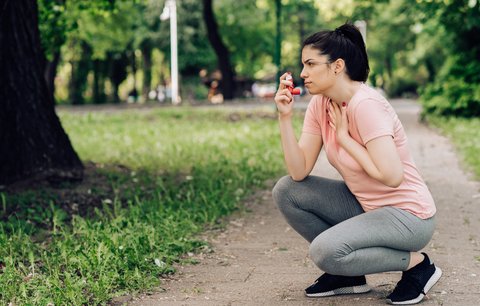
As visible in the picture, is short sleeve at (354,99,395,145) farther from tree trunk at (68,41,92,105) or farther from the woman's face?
tree trunk at (68,41,92,105)

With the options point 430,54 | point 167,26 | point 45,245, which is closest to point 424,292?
point 45,245

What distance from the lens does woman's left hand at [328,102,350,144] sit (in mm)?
3955

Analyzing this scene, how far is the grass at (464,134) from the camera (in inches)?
413

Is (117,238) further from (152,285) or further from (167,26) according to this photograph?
(167,26)

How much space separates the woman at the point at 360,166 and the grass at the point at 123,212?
49.2 inches

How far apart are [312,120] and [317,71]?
1.27ft

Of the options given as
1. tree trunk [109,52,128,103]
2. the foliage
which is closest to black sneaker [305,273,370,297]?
the foliage

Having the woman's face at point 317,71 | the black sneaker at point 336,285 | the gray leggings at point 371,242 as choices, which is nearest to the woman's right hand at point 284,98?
the woman's face at point 317,71

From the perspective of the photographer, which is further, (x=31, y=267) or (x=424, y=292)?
(x=31, y=267)

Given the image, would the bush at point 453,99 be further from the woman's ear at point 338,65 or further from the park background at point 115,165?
the woman's ear at point 338,65

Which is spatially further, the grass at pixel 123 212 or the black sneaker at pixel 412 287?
the grass at pixel 123 212

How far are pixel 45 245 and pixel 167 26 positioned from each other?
38.5 meters

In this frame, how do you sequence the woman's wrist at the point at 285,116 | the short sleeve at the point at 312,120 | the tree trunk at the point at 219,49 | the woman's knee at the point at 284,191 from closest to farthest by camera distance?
the woman's wrist at the point at 285,116, the short sleeve at the point at 312,120, the woman's knee at the point at 284,191, the tree trunk at the point at 219,49

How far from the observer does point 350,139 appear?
3.93 metres
